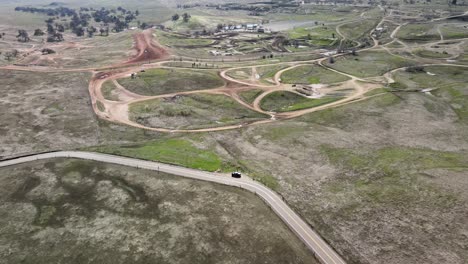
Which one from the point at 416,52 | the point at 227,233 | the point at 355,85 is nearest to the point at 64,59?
the point at 355,85

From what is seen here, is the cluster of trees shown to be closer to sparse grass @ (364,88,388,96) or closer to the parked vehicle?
the parked vehicle

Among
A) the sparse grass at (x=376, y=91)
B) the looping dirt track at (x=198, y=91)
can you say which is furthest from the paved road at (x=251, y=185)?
the sparse grass at (x=376, y=91)

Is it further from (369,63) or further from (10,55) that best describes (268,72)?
(10,55)

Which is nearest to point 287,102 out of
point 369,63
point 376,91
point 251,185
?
point 376,91

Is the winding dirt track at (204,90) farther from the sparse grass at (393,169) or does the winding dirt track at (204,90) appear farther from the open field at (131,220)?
the open field at (131,220)

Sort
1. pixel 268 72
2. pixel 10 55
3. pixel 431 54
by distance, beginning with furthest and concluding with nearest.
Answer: pixel 431 54 → pixel 10 55 → pixel 268 72

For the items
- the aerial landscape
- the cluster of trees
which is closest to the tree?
the cluster of trees

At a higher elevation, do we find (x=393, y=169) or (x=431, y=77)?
(x=431, y=77)

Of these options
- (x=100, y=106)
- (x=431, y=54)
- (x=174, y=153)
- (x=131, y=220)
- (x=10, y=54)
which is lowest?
(x=131, y=220)
